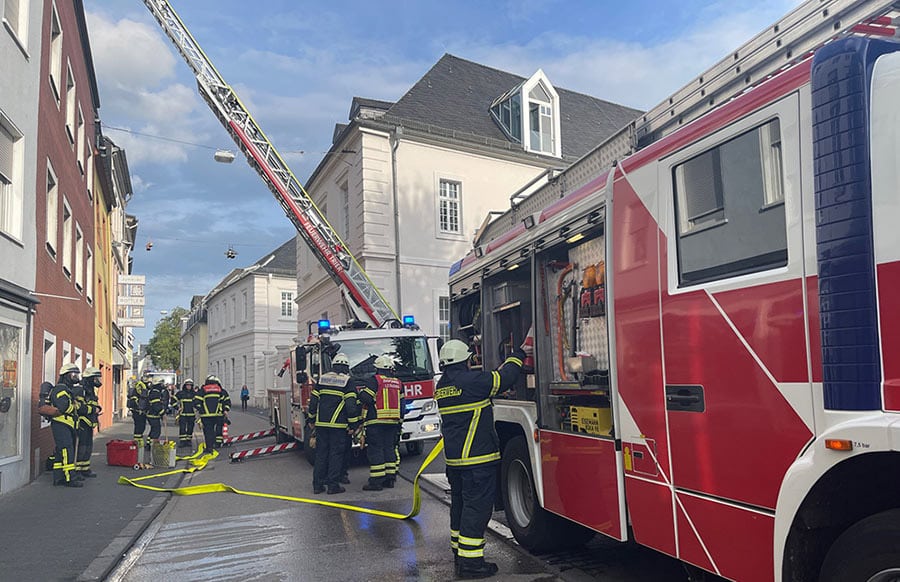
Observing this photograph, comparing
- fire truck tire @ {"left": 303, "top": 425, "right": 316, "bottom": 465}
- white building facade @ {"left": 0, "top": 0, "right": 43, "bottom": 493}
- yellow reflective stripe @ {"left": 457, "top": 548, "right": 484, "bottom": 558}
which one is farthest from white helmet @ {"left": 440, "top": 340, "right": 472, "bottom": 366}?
fire truck tire @ {"left": 303, "top": 425, "right": 316, "bottom": 465}

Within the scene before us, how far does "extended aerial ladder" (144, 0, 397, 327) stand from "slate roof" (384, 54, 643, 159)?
6.38m

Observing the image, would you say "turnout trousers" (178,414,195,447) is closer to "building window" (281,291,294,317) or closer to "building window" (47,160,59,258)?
"building window" (47,160,59,258)

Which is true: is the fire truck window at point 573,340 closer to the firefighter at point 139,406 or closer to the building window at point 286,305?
the firefighter at point 139,406

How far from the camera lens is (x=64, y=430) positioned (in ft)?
34.4

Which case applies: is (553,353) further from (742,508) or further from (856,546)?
(856,546)

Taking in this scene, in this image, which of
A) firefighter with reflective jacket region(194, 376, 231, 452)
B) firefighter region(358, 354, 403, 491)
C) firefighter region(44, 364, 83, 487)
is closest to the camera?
firefighter region(358, 354, 403, 491)

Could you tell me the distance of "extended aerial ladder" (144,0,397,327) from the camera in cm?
1658

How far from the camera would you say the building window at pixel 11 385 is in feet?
33.8

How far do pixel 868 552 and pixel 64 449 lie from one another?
34.8 ft

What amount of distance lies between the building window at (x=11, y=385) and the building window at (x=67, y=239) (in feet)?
17.2

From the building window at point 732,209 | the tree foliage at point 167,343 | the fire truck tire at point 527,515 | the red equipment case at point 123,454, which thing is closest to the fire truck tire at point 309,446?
the red equipment case at point 123,454

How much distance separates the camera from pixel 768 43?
4020mm

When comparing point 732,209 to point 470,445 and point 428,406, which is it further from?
point 428,406

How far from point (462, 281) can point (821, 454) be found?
16.7ft
